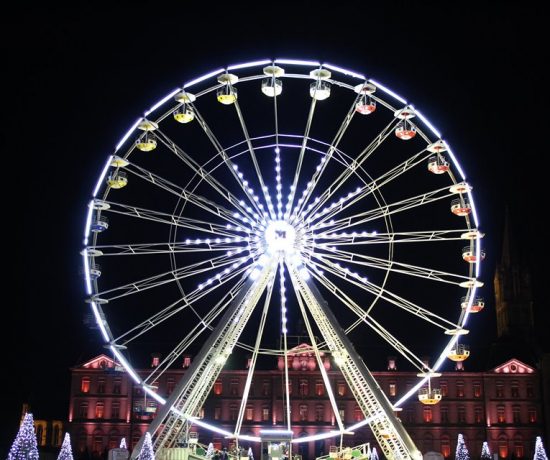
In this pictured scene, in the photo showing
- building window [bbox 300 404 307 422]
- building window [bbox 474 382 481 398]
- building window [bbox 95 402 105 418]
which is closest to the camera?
building window [bbox 95 402 105 418]

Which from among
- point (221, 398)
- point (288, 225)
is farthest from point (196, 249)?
point (221, 398)

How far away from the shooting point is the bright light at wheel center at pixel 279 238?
3362cm

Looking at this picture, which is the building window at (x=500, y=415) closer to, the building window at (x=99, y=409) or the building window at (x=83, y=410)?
the building window at (x=99, y=409)

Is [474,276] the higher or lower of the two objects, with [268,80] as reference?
lower

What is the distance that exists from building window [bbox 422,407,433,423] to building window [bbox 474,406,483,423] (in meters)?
4.61

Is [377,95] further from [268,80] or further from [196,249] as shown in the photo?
[196,249]

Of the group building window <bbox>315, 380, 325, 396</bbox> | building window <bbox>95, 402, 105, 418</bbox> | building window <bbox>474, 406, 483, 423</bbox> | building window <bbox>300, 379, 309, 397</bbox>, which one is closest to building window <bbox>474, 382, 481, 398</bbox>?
building window <bbox>474, 406, 483, 423</bbox>

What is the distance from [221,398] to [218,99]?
5657 cm

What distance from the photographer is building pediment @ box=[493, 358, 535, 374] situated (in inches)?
3442

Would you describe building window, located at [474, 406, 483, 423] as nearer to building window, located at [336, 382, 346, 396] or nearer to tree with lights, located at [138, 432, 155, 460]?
building window, located at [336, 382, 346, 396]

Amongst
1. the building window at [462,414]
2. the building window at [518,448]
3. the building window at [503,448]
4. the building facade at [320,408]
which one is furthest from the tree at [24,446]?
the building window at [518,448]

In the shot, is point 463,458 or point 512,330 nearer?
point 463,458

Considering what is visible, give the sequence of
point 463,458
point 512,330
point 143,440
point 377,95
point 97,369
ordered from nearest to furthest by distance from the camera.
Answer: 1. point 143,440
2. point 377,95
3. point 463,458
4. point 97,369
5. point 512,330

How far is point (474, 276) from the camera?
35562 millimetres
